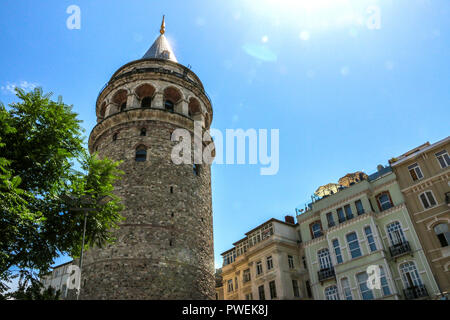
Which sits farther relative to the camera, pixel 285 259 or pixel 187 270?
pixel 285 259

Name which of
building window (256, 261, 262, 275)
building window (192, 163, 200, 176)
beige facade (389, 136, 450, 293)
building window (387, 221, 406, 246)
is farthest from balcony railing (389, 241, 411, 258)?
building window (192, 163, 200, 176)

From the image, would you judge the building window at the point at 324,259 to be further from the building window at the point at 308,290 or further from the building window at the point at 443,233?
the building window at the point at 443,233

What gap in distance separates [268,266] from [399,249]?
1214cm

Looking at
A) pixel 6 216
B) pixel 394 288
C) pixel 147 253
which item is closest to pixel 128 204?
pixel 147 253

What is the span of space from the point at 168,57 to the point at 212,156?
36.4 feet

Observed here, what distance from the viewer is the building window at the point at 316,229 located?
33.2 m

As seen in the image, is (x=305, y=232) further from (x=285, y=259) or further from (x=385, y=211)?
(x=385, y=211)

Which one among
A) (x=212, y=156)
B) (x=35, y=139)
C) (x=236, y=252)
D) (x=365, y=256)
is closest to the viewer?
(x=35, y=139)

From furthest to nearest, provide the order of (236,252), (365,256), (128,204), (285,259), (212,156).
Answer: (236,252), (285,259), (212,156), (365,256), (128,204)

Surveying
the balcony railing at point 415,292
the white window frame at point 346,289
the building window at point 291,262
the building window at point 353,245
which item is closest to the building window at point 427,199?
the building window at point 353,245

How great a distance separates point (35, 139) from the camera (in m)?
14.0

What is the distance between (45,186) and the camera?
14.2 metres

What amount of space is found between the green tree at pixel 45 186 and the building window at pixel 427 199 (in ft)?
77.5

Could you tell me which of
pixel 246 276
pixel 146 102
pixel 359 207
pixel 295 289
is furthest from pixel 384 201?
pixel 146 102
